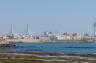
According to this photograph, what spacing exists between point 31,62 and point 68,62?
568cm

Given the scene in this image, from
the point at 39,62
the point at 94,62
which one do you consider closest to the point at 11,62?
the point at 39,62

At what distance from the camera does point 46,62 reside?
5331cm

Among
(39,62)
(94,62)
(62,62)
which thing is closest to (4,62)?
(39,62)

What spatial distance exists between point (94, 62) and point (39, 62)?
8642 millimetres

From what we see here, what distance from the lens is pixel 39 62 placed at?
53.6 metres

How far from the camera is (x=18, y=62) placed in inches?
2051

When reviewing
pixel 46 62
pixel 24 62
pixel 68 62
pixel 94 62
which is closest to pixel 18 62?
pixel 24 62

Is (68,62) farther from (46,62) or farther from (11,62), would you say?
(11,62)

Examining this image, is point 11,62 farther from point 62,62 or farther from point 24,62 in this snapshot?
point 62,62

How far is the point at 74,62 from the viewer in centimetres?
5266

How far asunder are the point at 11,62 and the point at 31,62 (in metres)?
3.07

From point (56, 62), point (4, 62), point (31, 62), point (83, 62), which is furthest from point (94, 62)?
point (4, 62)

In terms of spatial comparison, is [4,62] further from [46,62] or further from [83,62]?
[83,62]

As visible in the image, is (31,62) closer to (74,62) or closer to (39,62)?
(39,62)
